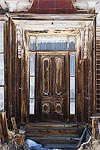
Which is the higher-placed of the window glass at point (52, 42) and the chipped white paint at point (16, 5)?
the chipped white paint at point (16, 5)

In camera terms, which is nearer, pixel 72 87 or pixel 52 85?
pixel 72 87

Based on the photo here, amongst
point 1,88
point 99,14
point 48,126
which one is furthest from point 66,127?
point 99,14

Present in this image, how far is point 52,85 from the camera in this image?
32.7 ft

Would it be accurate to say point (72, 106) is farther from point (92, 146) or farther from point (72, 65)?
point (92, 146)

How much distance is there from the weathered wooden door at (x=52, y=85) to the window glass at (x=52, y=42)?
0.59 ft

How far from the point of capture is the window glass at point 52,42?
9.83m

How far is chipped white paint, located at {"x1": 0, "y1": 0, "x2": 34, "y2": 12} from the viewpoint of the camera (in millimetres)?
9047

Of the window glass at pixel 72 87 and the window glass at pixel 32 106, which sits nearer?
the window glass at pixel 72 87

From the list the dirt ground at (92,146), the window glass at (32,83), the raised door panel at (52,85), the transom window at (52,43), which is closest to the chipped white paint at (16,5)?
the transom window at (52,43)

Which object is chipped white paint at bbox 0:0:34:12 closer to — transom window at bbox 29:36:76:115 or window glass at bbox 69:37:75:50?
transom window at bbox 29:36:76:115

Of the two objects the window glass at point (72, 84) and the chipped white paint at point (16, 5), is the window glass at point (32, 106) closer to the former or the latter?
the window glass at point (72, 84)

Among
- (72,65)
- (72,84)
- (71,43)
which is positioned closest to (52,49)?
(71,43)

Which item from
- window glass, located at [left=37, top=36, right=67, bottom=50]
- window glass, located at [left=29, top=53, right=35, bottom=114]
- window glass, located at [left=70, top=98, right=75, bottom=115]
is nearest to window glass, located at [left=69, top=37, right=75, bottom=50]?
window glass, located at [left=37, top=36, right=67, bottom=50]

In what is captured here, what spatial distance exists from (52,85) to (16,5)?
8.55ft
